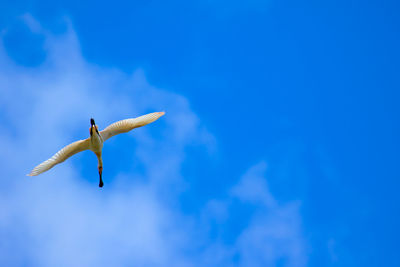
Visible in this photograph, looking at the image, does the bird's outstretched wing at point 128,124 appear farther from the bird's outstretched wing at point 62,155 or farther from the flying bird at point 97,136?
the bird's outstretched wing at point 62,155

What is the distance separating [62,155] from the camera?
103ft

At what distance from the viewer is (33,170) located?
98.6ft

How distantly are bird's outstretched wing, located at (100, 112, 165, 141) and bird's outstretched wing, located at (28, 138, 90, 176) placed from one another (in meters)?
1.20

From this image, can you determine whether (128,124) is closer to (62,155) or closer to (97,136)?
(97,136)

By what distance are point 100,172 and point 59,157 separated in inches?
201

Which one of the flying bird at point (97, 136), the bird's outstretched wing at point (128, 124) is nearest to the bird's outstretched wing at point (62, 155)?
the flying bird at point (97, 136)

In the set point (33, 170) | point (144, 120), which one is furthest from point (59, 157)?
point (144, 120)

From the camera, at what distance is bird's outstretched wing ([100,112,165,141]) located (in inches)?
1266

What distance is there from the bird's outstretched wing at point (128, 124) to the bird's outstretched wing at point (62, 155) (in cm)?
120

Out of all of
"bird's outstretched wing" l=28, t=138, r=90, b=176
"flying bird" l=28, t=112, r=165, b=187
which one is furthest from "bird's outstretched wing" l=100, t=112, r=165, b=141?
"bird's outstretched wing" l=28, t=138, r=90, b=176

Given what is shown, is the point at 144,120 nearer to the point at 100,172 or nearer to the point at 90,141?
the point at 90,141

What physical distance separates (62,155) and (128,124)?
3.86 meters

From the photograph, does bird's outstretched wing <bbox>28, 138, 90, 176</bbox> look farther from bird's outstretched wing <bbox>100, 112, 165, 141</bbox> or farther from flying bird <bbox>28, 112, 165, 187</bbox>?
bird's outstretched wing <bbox>100, 112, 165, 141</bbox>

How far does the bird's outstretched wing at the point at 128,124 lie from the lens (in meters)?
32.2
